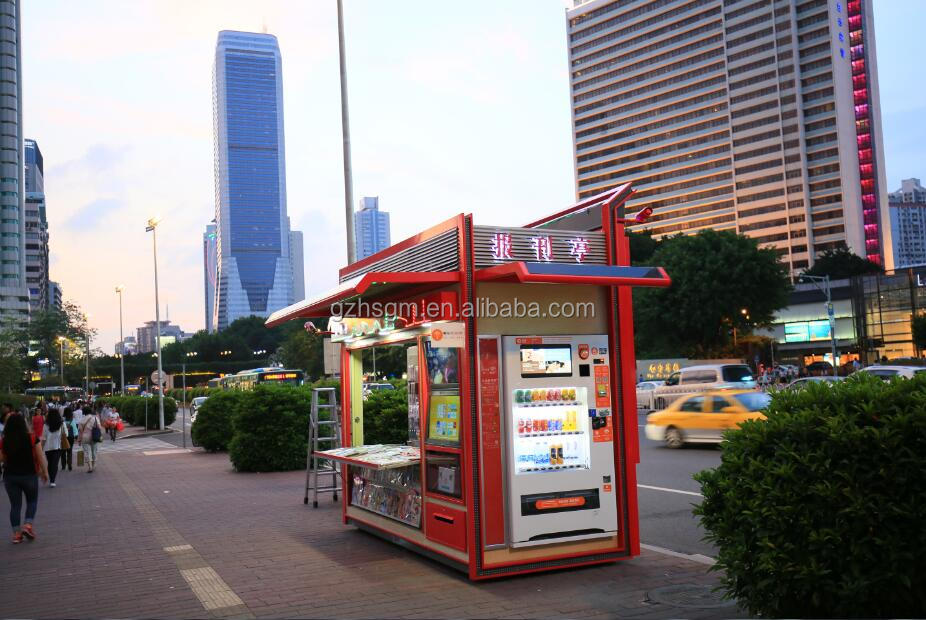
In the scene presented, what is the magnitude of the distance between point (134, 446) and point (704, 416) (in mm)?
22263

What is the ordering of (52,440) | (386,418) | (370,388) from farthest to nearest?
1. (370,388)
2. (52,440)
3. (386,418)

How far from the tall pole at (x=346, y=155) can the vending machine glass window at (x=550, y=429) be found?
9340 millimetres

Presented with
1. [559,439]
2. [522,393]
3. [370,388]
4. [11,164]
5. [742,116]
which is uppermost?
[742,116]

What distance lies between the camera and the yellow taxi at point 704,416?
1777cm

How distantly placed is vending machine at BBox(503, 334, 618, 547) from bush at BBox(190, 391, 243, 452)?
61.8 ft

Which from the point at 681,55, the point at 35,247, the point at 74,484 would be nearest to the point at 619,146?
the point at 681,55

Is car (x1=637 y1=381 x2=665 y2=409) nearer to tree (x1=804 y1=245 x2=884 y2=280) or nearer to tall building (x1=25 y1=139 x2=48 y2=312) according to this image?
tree (x1=804 y1=245 x2=884 y2=280)

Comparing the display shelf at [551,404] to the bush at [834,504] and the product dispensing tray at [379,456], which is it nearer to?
the product dispensing tray at [379,456]

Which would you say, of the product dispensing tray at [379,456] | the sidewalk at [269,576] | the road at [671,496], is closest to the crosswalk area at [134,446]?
the sidewalk at [269,576]

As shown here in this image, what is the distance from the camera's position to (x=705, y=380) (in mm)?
29078

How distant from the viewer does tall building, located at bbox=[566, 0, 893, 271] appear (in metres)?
125

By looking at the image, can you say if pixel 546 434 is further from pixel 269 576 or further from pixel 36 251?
pixel 36 251

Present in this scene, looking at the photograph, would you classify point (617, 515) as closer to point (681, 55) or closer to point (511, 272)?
point (511, 272)

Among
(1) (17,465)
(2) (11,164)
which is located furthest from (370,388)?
(2) (11,164)
